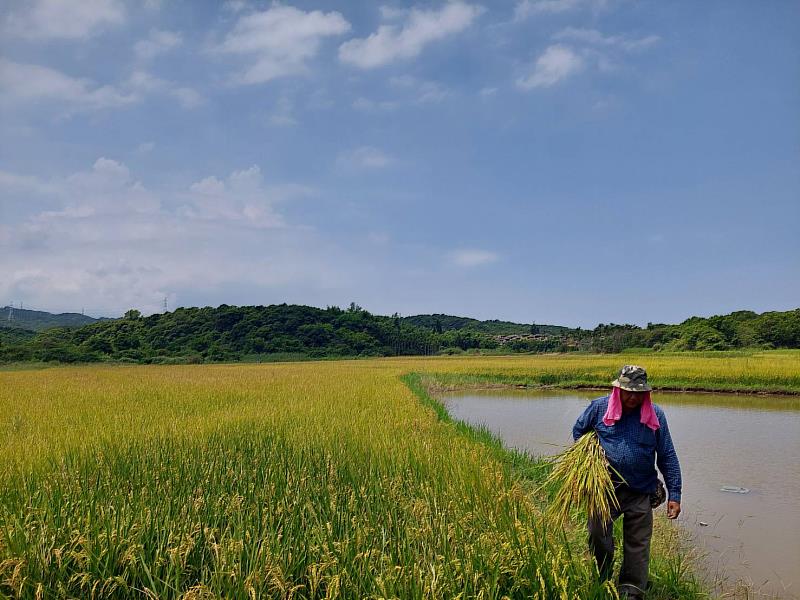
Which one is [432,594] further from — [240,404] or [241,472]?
[240,404]

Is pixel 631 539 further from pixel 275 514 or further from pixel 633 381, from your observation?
pixel 275 514

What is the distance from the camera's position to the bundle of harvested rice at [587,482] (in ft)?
10.4

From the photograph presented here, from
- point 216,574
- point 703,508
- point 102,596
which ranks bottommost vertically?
point 703,508

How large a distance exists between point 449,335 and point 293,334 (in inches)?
1152

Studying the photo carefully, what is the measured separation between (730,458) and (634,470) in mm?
6684

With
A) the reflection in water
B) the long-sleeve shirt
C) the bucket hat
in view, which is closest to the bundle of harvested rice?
the long-sleeve shirt

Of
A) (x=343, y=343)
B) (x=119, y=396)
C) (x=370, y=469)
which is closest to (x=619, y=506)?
(x=370, y=469)

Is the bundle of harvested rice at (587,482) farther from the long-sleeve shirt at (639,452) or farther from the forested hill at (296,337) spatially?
the forested hill at (296,337)

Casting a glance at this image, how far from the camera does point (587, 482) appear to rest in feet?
10.6

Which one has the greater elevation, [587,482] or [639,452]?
[639,452]

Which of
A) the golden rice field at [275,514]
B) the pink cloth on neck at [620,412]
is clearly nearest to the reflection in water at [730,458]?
the golden rice field at [275,514]

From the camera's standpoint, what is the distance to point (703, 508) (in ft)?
20.0

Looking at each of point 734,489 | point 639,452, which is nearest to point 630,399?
point 639,452

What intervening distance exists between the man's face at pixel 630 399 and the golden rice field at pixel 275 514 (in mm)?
841
